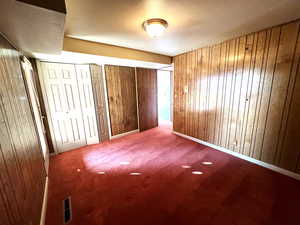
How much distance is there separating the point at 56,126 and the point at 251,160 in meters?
4.23

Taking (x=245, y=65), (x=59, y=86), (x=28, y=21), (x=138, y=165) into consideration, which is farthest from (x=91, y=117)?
(x=245, y=65)

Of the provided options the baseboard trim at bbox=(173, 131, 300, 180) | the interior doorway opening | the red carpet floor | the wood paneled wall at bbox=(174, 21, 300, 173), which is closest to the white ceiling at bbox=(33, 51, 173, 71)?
the wood paneled wall at bbox=(174, 21, 300, 173)

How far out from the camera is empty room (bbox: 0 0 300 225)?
50.9 inches

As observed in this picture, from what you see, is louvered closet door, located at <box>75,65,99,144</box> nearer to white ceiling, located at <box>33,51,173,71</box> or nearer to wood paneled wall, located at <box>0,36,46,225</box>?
white ceiling, located at <box>33,51,173,71</box>

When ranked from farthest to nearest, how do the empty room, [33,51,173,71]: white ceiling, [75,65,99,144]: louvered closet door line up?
1. [75,65,99,144]: louvered closet door
2. [33,51,173,71]: white ceiling
3. the empty room

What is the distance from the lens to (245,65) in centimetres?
226

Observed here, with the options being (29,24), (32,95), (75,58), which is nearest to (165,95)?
(75,58)

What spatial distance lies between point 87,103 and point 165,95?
3.21 m

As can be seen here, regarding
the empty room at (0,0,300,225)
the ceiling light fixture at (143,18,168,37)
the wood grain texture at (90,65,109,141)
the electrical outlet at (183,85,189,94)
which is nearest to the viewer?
Result: the empty room at (0,0,300,225)

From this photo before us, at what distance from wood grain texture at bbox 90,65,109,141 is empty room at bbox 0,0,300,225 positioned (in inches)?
1.0

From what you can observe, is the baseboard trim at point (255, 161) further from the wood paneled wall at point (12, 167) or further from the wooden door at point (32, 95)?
the wooden door at point (32, 95)

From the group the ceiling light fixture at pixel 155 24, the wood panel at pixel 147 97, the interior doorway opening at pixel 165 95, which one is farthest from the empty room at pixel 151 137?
the interior doorway opening at pixel 165 95

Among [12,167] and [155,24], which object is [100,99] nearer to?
[155,24]

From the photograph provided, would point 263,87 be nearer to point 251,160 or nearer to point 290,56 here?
point 290,56
